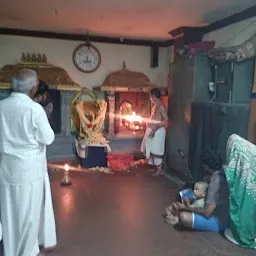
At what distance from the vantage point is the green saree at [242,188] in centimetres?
204

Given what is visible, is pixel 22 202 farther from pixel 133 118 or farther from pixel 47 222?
pixel 133 118

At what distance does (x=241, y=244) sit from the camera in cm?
215

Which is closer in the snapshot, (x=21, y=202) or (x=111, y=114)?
(x=21, y=202)

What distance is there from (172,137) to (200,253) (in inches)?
79.4

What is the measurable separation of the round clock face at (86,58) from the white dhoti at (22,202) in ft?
10.5

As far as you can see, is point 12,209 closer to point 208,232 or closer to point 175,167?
point 208,232

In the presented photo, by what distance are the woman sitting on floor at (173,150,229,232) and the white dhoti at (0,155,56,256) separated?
115 centimetres

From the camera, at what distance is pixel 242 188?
2068mm

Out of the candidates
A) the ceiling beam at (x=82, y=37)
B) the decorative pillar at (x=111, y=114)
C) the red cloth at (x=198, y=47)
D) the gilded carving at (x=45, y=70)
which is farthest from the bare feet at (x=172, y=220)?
the ceiling beam at (x=82, y=37)

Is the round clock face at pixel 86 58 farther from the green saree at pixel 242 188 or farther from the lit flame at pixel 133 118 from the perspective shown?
the green saree at pixel 242 188

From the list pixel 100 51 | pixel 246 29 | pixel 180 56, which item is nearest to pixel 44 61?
pixel 100 51

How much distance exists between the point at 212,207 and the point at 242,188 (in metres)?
0.29

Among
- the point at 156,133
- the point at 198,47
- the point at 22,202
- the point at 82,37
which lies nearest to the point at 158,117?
the point at 156,133

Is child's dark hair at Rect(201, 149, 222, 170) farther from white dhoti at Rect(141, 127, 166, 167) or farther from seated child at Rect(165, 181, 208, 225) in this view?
white dhoti at Rect(141, 127, 166, 167)
